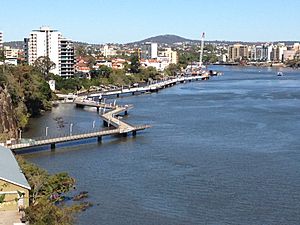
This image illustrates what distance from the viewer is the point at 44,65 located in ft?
118

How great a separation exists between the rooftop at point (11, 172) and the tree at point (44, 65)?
2402cm

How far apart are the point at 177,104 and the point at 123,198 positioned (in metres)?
18.9

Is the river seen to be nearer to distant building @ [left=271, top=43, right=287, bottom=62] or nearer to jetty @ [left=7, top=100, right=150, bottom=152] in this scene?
jetty @ [left=7, top=100, right=150, bottom=152]

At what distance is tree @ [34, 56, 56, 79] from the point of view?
35228mm

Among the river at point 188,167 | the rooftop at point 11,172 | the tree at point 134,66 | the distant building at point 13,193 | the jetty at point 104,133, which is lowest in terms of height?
the river at point 188,167


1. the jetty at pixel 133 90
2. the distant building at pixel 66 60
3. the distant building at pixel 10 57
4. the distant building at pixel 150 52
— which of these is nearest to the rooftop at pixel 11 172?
the jetty at pixel 133 90

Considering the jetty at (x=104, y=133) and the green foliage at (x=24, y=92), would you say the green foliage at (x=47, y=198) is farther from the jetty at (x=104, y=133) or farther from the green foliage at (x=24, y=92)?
the green foliage at (x=24, y=92)

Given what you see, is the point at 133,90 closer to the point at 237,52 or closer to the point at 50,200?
the point at 50,200

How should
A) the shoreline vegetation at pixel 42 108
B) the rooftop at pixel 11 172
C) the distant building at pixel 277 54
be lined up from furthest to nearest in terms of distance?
the distant building at pixel 277 54
the rooftop at pixel 11 172
the shoreline vegetation at pixel 42 108

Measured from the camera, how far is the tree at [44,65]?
35.2m

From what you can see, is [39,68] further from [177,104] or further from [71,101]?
[177,104]

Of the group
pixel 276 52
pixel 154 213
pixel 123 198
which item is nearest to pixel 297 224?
pixel 154 213

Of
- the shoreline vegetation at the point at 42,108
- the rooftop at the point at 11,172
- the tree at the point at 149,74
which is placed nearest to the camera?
the shoreline vegetation at the point at 42,108

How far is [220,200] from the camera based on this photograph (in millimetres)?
11766
